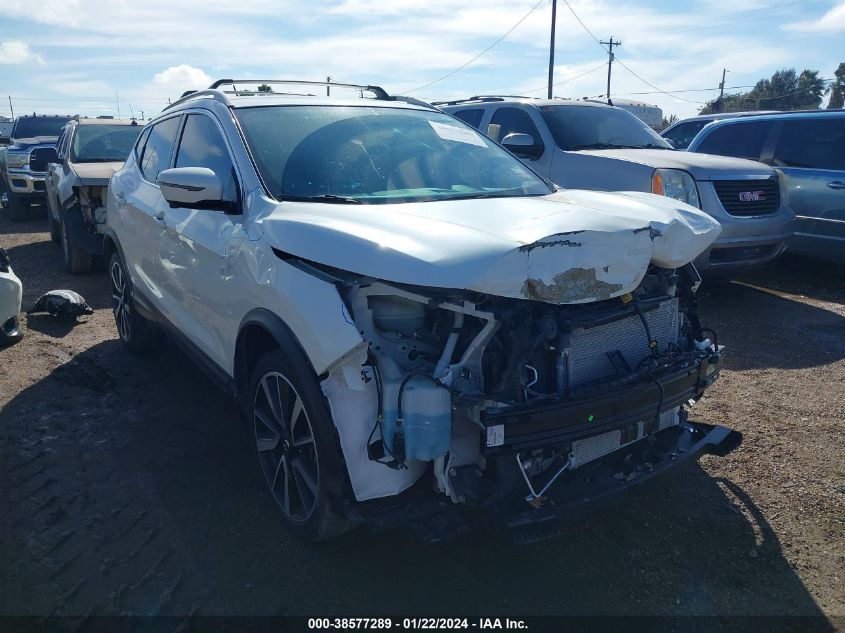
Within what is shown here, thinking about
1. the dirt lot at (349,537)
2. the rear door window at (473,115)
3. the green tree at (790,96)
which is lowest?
the dirt lot at (349,537)

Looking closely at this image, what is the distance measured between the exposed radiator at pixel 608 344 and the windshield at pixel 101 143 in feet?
27.0

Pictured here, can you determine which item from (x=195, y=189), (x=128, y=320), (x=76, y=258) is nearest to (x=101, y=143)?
(x=76, y=258)

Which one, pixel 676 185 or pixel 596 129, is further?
pixel 596 129

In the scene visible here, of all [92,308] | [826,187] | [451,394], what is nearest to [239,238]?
[451,394]

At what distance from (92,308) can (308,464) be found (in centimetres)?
521

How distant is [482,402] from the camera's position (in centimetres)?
241

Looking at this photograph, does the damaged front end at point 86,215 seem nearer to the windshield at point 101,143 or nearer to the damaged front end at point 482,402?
the windshield at point 101,143

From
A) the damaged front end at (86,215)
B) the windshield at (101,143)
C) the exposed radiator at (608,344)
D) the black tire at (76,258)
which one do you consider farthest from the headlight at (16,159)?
the exposed radiator at (608,344)

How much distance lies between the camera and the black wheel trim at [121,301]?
17.8 ft

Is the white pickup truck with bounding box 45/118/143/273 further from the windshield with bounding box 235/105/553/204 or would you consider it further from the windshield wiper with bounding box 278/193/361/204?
the windshield wiper with bounding box 278/193/361/204

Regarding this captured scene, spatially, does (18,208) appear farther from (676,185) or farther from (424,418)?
(424,418)

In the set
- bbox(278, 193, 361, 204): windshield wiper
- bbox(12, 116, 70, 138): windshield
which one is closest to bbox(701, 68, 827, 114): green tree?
bbox(12, 116, 70, 138): windshield

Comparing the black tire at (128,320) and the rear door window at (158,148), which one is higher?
the rear door window at (158,148)

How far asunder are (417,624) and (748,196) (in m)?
5.94
